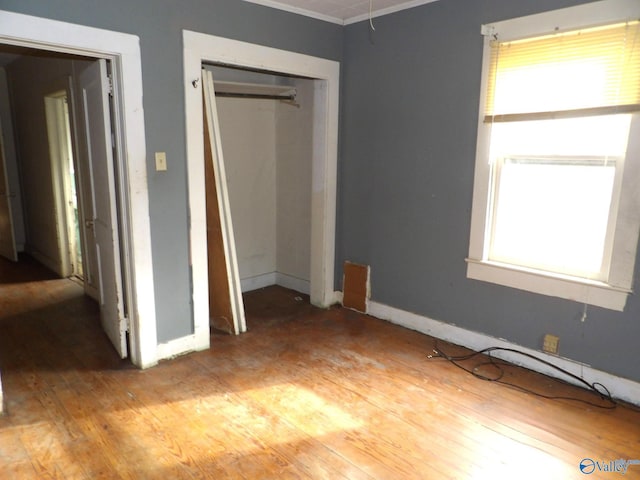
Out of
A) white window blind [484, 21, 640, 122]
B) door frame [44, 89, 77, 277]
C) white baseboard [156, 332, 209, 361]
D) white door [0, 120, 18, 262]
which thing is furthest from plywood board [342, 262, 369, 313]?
white door [0, 120, 18, 262]

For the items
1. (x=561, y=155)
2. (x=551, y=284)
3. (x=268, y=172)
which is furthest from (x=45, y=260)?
(x=561, y=155)

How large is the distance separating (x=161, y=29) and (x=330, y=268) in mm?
2388

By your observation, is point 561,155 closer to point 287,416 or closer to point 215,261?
point 287,416

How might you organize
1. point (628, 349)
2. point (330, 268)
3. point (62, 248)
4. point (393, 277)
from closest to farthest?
point (628, 349) → point (393, 277) → point (330, 268) → point (62, 248)

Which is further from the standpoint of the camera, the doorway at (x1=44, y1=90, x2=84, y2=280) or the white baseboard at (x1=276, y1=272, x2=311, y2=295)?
the doorway at (x1=44, y1=90, x2=84, y2=280)

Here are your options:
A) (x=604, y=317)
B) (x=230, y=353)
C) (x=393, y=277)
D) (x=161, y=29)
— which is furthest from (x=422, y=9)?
(x=230, y=353)

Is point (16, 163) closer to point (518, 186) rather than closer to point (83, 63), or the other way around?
point (83, 63)

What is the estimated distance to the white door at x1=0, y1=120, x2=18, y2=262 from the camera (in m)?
5.52

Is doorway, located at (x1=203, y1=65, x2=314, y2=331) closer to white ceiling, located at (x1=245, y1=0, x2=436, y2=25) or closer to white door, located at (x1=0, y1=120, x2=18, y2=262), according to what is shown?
white ceiling, located at (x1=245, y1=0, x2=436, y2=25)

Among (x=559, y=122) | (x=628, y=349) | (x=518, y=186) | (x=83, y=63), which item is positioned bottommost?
(x=628, y=349)

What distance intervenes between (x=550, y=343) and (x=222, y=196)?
257cm

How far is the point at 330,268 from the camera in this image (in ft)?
13.6

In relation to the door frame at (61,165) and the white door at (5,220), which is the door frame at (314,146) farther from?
the white door at (5,220)

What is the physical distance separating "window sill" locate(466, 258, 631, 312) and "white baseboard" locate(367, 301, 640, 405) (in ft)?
1.40
